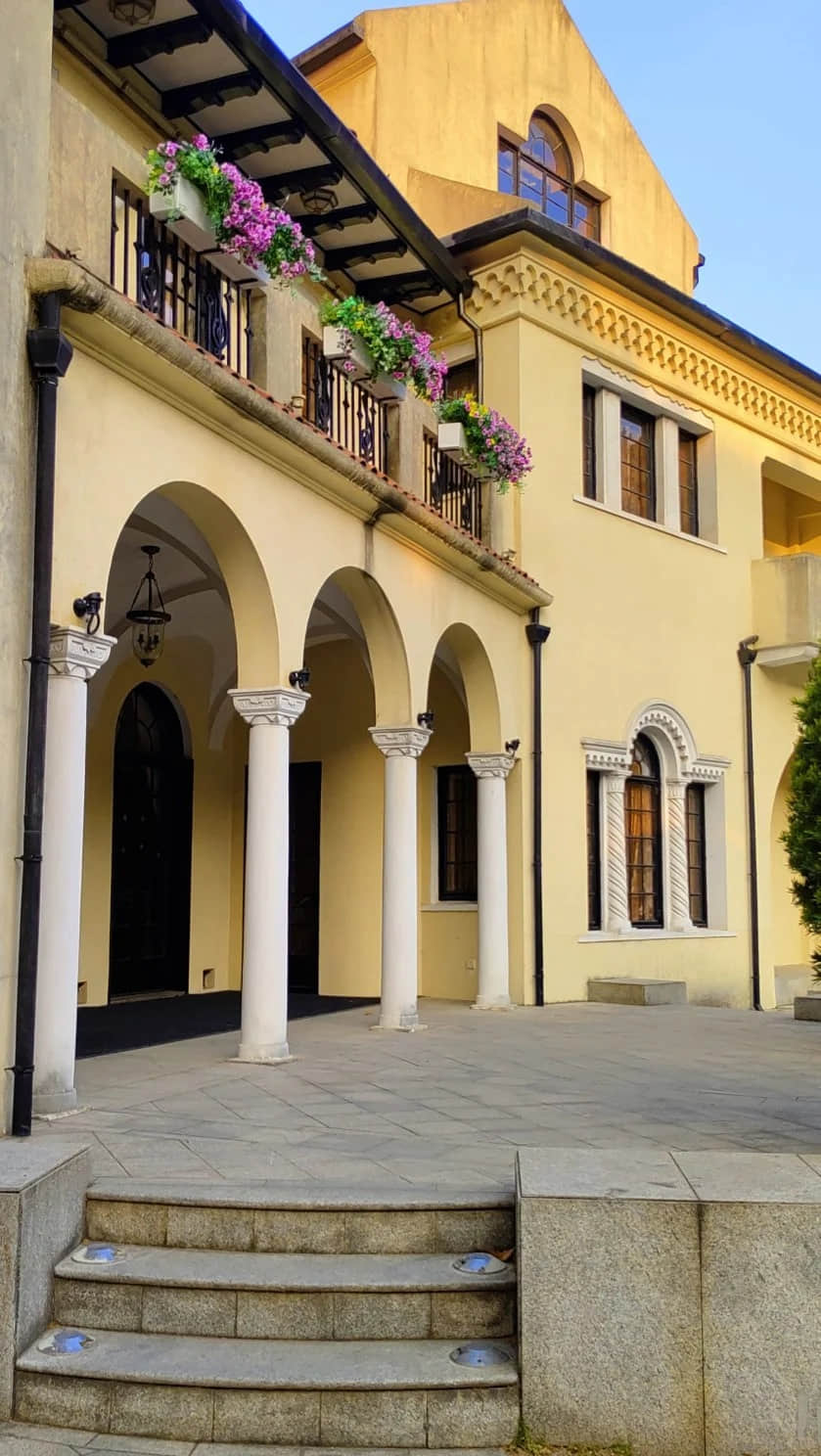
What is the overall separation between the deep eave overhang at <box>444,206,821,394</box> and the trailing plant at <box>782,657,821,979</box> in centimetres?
786

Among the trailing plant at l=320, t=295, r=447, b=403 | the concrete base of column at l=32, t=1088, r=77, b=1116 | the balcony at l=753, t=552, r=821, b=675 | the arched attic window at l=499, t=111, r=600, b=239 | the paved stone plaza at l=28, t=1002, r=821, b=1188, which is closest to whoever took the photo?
the paved stone plaza at l=28, t=1002, r=821, b=1188

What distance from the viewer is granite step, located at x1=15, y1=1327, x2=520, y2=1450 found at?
429 cm

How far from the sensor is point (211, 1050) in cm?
953

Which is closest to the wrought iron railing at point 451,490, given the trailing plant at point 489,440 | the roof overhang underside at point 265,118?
the trailing plant at point 489,440

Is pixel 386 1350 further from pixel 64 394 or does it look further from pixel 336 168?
pixel 336 168

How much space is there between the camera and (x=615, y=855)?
1548 cm

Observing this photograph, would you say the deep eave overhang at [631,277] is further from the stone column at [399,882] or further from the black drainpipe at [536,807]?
the stone column at [399,882]

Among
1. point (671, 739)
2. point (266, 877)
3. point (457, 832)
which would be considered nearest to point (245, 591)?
point (266, 877)

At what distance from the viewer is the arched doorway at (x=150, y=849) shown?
13523 millimetres

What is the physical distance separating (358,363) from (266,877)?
430 centimetres

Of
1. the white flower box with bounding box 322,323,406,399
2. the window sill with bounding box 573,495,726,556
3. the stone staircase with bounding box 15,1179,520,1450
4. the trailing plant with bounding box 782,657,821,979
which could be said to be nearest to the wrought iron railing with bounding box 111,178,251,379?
the white flower box with bounding box 322,323,406,399

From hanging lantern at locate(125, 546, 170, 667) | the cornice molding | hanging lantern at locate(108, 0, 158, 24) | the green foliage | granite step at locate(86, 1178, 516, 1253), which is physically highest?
the cornice molding

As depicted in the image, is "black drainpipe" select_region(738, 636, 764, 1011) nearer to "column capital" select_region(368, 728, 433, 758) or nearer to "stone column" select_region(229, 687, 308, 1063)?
"column capital" select_region(368, 728, 433, 758)

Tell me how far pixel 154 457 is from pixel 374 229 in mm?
5894
